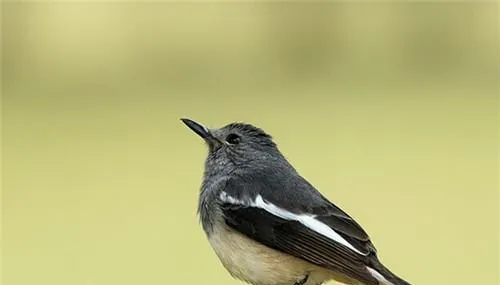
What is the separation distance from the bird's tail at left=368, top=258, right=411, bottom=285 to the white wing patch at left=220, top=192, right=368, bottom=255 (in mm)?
82

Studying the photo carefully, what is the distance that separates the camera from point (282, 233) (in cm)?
475

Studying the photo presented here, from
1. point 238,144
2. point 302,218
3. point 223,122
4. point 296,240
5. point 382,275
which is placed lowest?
point 382,275

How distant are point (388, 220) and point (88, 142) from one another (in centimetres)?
471

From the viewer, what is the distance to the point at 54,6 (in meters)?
15.7

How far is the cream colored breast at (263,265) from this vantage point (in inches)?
186

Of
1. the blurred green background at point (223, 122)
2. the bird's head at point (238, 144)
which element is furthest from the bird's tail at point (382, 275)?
the blurred green background at point (223, 122)

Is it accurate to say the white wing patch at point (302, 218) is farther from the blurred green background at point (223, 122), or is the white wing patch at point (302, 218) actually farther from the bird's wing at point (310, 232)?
the blurred green background at point (223, 122)

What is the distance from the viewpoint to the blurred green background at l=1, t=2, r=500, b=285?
9.60 meters

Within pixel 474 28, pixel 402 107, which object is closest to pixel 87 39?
pixel 402 107

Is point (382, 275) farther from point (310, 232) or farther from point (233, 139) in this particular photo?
point (233, 139)

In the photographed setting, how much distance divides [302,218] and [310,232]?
13 cm

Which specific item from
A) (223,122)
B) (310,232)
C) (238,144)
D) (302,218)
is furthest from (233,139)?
(223,122)

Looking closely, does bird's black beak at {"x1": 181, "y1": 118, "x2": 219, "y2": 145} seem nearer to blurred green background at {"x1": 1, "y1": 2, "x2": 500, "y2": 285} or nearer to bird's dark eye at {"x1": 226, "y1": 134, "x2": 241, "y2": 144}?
bird's dark eye at {"x1": 226, "y1": 134, "x2": 241, "y2": 144}

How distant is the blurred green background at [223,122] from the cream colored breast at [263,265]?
348 cm
